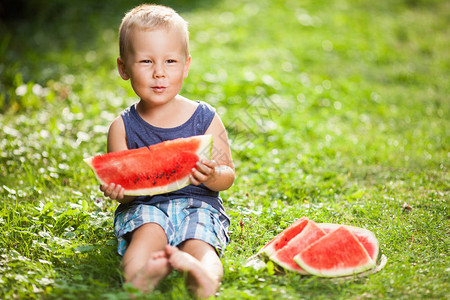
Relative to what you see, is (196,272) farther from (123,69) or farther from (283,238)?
(123,69)

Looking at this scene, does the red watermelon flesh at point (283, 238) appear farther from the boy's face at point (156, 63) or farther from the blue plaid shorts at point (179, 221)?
the boy's face at point (156, 63)

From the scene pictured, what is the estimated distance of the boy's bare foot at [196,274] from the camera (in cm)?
254

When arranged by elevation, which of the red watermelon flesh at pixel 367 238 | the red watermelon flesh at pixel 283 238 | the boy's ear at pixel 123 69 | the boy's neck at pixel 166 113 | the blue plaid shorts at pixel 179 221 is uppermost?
the boy's ear at pixel 123 69

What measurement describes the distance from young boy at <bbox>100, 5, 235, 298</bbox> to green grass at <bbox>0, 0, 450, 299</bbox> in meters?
0.16

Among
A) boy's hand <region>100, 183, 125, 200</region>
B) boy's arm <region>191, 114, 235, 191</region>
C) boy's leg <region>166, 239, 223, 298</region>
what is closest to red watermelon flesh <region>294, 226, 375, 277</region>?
boy's leg <region>166, 239, 223, 298</region>

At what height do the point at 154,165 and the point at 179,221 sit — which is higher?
the point at 154,165

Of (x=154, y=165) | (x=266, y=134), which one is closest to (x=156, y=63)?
(x=154, y=165)

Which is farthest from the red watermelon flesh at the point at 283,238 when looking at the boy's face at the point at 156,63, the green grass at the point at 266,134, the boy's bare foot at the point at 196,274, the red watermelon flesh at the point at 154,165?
the boy's face at the point at 156,63

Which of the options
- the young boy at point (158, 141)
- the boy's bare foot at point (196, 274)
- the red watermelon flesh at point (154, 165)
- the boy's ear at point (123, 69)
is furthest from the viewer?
the boy's ear at point (123, 69)

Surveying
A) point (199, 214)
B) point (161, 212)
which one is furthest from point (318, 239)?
point (161, 212)

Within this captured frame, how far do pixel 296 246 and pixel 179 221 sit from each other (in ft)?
2.54

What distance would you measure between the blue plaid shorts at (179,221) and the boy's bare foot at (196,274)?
36 centimetres

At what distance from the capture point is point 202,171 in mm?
2957

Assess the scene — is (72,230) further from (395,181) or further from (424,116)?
(424,116)
